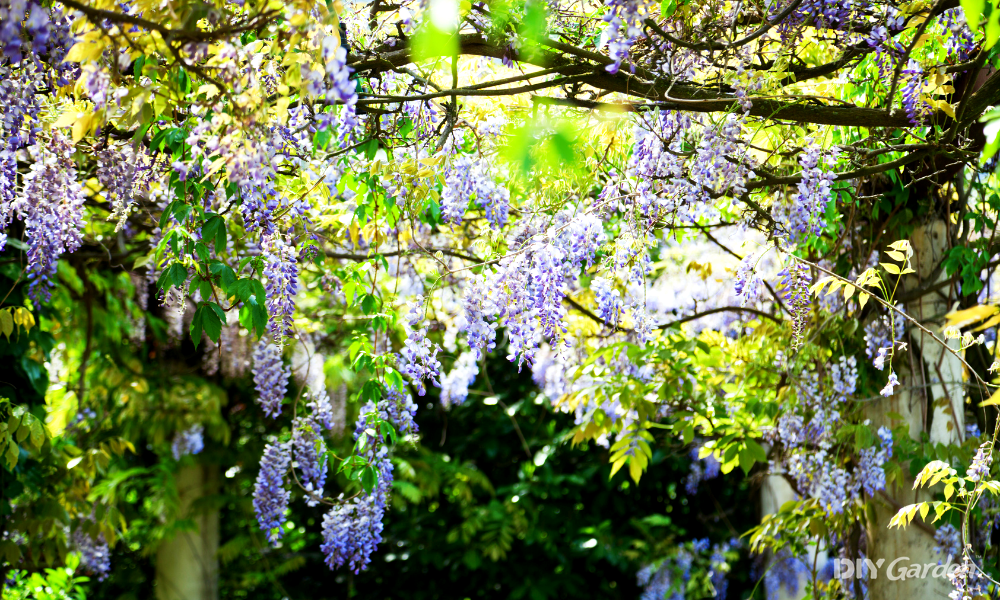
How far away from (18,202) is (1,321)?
1.97 feet

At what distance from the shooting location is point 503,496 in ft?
18.7

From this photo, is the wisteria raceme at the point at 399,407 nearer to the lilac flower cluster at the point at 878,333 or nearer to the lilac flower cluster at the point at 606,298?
the lilac flower cluster at the point at 606,298

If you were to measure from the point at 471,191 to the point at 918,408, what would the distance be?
184cm

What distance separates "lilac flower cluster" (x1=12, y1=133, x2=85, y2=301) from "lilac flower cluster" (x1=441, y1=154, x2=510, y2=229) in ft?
3.33

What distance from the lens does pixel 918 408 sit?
9.40 feet

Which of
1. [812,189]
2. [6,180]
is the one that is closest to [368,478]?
[6,180]

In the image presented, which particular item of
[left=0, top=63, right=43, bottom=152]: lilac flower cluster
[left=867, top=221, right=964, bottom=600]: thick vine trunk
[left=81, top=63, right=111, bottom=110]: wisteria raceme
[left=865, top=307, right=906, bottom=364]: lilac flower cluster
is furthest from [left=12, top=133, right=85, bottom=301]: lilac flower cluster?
[left=867, top=221, right=964, bottom=600]: thick vine trunk

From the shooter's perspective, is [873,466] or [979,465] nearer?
[979,465]

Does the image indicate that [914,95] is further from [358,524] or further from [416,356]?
[358,524]

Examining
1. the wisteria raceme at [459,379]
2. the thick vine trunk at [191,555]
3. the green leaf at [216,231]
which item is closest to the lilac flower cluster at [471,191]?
the green leaf at [216,231]

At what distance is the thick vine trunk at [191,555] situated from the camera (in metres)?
5.45

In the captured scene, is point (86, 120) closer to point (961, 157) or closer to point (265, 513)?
point (265, 513)

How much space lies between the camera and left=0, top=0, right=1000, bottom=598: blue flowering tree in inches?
63.8

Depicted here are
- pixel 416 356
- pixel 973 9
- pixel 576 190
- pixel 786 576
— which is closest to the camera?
pixel 973 9
